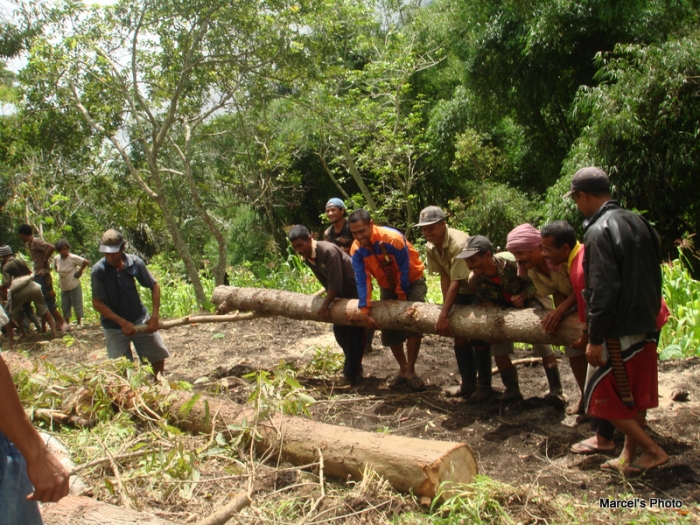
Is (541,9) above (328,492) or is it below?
above

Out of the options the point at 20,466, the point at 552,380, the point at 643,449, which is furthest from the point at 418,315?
the point at 20,466

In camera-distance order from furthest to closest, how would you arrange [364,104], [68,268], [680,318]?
[364,104] → [68,268] → [680,318]

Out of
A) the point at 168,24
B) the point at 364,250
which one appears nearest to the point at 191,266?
the point at 168,24

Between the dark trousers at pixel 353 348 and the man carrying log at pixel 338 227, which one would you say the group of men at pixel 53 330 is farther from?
the man carrying log at pixel 338 227

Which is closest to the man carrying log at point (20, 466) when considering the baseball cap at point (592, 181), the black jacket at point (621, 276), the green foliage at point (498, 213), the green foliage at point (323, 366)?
the black jacket at point (621, 276)

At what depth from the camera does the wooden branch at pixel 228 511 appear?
9.94ft

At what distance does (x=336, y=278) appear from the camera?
5832 millimetres

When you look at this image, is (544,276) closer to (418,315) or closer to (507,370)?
(507,370)

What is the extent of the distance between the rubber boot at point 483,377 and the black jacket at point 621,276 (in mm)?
1692

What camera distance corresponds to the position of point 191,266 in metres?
10.8

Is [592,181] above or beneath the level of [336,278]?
above

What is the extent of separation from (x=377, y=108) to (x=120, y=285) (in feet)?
39.3

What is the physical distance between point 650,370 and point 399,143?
12991mm

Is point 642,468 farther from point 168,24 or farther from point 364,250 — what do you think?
point 168,24
